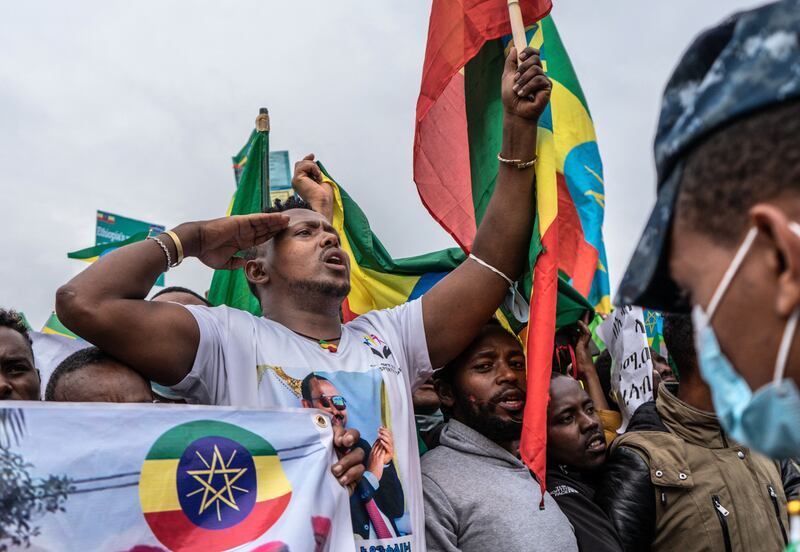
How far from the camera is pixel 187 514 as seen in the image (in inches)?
95.3

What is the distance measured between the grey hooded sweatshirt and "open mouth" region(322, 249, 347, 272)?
0.93 metres

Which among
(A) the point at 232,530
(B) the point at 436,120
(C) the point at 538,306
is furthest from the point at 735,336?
(B) the point at 436,120

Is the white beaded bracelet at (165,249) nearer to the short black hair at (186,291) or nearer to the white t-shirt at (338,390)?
the white t-shirt at (338,390)

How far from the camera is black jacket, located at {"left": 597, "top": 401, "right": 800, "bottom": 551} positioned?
10.3 ft

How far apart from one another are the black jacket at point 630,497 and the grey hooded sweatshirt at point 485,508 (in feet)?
0.74

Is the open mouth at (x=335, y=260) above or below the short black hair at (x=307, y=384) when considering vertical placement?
above

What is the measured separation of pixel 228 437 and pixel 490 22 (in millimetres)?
2398

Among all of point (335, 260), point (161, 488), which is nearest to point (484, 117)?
point (335, 260)

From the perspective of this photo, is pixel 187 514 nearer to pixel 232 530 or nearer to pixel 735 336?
pixel 232 530

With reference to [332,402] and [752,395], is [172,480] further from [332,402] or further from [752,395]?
[752,395]

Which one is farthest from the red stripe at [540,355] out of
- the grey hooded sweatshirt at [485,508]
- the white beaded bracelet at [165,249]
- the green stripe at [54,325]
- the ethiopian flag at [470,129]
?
the green stripe at [54,325]

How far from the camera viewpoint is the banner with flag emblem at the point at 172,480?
2264 mm

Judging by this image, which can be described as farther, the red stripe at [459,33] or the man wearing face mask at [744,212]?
the red stripe at [459,33]

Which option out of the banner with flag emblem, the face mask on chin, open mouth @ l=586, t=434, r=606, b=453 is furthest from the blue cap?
open mouth @ l=586, t=434, r=606, b=453
